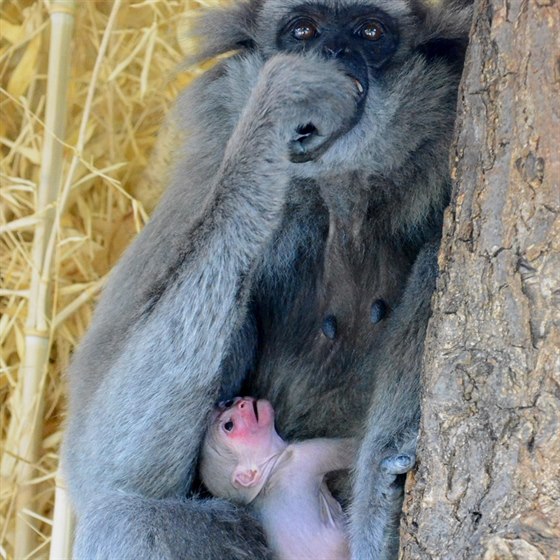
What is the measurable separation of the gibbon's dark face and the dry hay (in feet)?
5.35

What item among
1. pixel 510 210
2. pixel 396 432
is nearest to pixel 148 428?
pixel 396 432

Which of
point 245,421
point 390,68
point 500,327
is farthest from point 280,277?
point 500,327

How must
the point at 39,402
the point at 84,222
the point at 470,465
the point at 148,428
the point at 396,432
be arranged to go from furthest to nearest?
the point at 84,222 < the point at 39,402 < the point at 148,428 < the point at 396,432 < the point at 470,465

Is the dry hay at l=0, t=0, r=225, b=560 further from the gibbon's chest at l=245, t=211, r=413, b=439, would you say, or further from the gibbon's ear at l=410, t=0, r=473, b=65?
the gibbon's ear at l=410, t=0, r=473, b=65

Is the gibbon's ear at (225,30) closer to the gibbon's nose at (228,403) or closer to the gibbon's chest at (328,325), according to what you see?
the gibbon's chest at (328,325)

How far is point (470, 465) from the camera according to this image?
235cm

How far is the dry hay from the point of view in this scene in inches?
197

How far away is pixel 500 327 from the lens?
2346 mm

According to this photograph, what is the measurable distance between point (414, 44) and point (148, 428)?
1522mm

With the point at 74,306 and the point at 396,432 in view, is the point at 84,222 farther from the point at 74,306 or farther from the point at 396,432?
the point at 396,432

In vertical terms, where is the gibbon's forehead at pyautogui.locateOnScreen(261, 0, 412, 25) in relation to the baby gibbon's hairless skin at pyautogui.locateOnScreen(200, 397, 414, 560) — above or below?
above

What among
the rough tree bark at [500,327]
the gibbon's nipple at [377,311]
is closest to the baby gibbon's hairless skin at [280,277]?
the gibbon's nipple at [377,311]

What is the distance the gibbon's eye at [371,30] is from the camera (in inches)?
136

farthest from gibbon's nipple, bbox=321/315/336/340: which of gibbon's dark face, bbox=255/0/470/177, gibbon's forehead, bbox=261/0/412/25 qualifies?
gibbon's forehead, bbox=261/0/412/25
